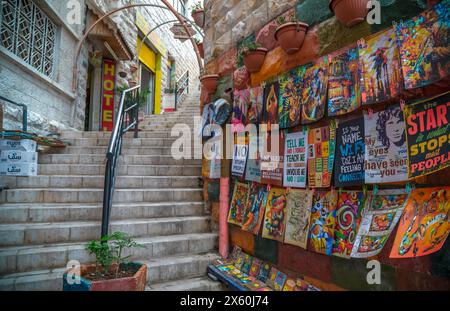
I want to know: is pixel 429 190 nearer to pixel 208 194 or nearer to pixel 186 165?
pixel 208 194

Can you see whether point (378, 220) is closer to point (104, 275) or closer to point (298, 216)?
point (298, 216)

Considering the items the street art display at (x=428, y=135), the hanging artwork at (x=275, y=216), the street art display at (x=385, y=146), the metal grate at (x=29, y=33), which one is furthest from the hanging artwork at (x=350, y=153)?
the metal grate at (x=29, y=33)

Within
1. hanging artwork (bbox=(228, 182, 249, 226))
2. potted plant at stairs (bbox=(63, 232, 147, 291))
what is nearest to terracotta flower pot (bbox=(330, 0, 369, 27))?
hanging artwork (bbox=(228, 182, 249, 226))

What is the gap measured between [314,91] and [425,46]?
81cm

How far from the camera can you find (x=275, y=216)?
259 cm

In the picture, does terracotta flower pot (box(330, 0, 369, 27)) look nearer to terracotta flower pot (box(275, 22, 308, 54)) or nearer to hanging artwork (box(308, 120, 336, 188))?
terracotta flower pot (box(275, 22, 308, 54))

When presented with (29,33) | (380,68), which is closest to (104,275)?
(380,68)

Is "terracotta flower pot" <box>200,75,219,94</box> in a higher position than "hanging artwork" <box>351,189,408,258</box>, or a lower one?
higher

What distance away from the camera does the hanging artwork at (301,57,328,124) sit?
2193 mm

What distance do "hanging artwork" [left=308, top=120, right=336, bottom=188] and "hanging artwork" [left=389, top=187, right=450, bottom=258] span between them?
1.92 ft

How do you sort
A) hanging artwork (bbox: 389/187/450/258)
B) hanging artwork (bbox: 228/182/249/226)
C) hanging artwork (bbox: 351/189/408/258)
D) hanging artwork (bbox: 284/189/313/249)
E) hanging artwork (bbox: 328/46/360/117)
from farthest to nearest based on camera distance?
hanging artwork (bbox: 228/182/249/226)
hanging artwork (bbox: 284/189/313/249)
hanging artwork (bbox: 328/46/360/117)
hanging artwork (bbox: 351/189/408/258)
hanging artwork (bbox: 389/187/450/258)

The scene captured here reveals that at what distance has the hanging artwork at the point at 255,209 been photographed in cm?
277

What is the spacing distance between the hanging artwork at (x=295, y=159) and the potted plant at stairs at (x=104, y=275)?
1440mm

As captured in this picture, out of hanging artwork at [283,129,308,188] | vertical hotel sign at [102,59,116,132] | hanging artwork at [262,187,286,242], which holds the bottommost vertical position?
hanging artwork at [262,187,286,242]
